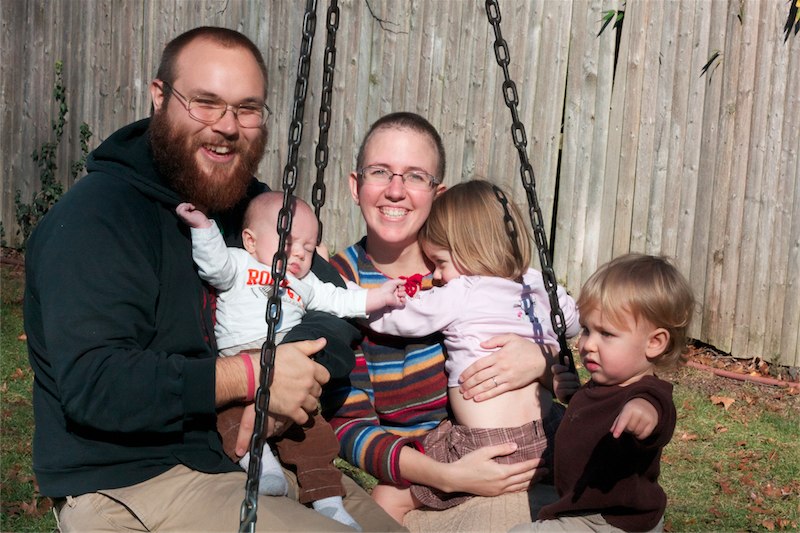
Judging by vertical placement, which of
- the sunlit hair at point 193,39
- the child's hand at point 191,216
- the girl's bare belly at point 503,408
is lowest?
the girl's bare belly at point 503,408

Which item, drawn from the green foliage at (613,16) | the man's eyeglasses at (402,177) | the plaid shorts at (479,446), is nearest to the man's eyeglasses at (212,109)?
the man's eyeglasses at (402,177)

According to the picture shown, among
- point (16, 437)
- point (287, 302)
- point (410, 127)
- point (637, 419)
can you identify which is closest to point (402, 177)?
point (410, 127)

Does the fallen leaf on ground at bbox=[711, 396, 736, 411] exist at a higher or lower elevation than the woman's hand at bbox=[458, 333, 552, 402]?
lower

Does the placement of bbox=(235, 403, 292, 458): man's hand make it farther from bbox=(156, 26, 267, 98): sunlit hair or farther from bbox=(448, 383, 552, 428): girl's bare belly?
bbox=(156, 26, 267, 98): sunlit hair

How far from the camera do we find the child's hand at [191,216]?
125 inches

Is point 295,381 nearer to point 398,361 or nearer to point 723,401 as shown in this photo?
point 398,361

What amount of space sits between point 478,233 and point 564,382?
0.66 metres

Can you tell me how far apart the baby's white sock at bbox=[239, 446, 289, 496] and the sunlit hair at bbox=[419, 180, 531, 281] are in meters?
1.05

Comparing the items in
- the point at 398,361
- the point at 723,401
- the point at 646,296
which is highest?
the point at 646,296

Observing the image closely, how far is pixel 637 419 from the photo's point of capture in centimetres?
287

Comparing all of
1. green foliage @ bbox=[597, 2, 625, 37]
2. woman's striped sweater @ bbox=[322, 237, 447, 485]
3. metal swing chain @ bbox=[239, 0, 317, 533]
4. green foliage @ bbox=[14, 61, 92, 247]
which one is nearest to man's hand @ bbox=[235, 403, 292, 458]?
metal swing chain @ bbox=[239, 0, 317, 533]

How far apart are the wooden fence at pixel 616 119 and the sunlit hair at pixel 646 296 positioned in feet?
12.4

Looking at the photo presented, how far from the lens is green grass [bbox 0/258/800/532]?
5.06m

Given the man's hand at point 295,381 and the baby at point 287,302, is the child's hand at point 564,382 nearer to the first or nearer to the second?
the baby at point 287,302
